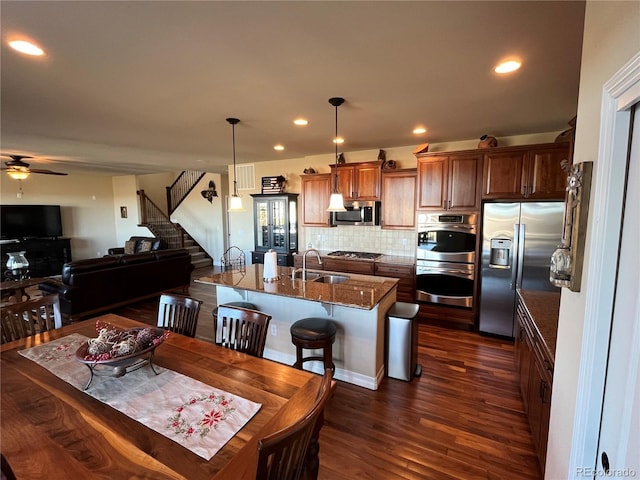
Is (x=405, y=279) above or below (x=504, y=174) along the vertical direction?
below

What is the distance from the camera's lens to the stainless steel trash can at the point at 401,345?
2785 millimetres

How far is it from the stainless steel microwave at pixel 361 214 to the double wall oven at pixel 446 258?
803 mm

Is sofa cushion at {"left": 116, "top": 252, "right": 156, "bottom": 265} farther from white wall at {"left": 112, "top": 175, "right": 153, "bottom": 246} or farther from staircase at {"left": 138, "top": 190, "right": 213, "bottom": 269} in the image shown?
white wall at {"left": 112, "top": 175, "right": 153, "bottom": 246}

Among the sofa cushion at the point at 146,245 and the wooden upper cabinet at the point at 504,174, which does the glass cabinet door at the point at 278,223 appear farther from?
the sofa cushion at the point at 146,245

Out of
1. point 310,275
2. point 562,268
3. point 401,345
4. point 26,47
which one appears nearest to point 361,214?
point 310,275

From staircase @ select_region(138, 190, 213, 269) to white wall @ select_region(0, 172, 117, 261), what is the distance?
110 cm

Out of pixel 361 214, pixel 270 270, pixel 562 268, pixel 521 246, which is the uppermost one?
pixel 361 214

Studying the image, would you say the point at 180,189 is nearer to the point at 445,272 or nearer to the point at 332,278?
the point at 332,278

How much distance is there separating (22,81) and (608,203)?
375cm

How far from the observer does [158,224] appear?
31.2 ft

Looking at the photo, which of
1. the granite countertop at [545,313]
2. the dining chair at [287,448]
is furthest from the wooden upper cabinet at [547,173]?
the dining chair at [287,448]

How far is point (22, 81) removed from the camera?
92.4 inches

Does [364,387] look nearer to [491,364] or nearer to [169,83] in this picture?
[491,364]

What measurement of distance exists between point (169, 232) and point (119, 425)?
9259 millimetres
